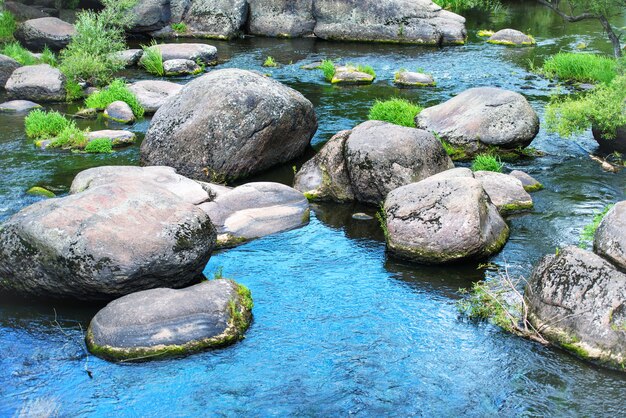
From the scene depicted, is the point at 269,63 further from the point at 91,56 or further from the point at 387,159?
the point at 387,159

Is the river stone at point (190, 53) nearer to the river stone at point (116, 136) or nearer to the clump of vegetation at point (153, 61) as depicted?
the clump of vegetation at point (153, 61)

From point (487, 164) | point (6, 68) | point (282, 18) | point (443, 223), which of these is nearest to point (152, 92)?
point (6, 68)

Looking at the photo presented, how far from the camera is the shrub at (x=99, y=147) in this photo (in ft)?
72.3

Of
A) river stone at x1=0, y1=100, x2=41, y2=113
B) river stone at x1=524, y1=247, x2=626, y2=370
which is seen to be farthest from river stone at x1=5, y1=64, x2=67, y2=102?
river stone at x1=524, y1=247, x2=626, y2=370

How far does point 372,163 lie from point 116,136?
8.74 meters

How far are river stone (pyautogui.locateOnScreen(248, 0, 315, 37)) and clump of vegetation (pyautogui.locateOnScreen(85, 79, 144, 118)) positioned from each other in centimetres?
1510

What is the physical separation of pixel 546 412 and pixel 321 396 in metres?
3.19

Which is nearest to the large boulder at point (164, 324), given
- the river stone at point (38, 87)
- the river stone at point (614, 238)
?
the river stone at point (614, 238)

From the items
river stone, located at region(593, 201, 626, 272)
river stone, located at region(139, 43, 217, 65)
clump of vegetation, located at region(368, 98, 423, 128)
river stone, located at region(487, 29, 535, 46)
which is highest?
river stone, located at region(593, 201, 626, 272)

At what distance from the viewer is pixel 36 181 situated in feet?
64.5

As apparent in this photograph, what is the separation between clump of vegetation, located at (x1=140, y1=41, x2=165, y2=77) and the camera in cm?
3103

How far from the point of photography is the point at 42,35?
34656mm

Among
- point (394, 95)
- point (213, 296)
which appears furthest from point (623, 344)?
point (394, 95)

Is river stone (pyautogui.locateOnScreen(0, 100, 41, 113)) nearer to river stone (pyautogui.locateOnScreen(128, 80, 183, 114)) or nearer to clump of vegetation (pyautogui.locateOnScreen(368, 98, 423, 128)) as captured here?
river stone (pyautogui.locateOnScreen(128, 80, 183, 114))
